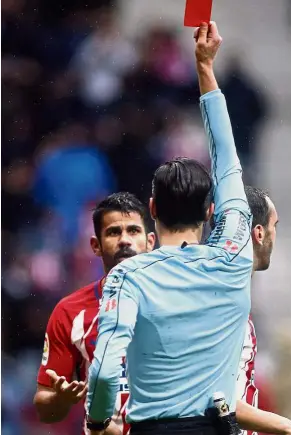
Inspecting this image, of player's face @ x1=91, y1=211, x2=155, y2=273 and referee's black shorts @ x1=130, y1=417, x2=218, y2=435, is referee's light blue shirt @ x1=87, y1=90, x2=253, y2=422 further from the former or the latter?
player's face @ x1=91, y1=211, x2=155, y2=273

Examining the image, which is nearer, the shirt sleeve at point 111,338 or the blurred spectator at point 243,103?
the shirt sleeve at point 111,338

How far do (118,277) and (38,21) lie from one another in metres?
2.82

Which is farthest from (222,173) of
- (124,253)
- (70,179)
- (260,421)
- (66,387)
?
(70,179)

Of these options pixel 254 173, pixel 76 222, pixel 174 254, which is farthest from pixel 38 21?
pixel 174 254

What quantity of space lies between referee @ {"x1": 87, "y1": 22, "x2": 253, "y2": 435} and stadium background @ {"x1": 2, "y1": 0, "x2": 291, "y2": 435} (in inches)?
80.9

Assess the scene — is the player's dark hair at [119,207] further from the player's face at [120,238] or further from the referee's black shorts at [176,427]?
the referee's black shorts at [176,427]

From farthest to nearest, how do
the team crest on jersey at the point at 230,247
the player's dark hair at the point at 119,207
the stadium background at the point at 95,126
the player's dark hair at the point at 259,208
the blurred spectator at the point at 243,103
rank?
the blurred spectator at the point at 243,103
the stadium background at the point at 95,126
the player's dark hair at the point at 119,207
the player's dark hair at the point at 259,208
the team crest on jersey at the point at 230,247

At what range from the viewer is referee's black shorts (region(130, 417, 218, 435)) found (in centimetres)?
169

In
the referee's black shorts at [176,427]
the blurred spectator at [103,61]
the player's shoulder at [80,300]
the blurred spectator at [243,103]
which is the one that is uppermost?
the blurred spectator at [103,61]

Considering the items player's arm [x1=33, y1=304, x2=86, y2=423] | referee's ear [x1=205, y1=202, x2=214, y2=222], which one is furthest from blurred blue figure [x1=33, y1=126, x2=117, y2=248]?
→ referee's ear [x1=205, y1=202, x2=214, y2=222]

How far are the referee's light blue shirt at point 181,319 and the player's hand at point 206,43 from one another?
0.16 m

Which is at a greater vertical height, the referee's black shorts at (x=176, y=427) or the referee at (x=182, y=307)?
the referee at (x=182, y=307)

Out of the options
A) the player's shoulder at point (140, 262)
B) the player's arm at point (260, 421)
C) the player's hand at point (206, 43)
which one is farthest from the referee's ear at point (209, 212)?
the player's arm at point (260, 421)

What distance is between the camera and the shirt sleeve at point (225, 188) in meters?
1.75
